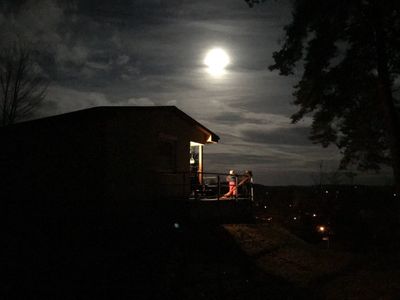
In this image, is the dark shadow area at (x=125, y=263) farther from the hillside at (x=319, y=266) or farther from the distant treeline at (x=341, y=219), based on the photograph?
the distant treeline at (x=341, y=219)

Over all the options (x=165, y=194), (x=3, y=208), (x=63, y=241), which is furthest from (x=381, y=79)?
(x=3, y=208)

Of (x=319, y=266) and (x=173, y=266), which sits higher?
(x=173, y=266)

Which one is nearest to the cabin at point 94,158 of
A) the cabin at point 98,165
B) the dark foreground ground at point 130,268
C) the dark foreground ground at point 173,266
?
the cabin at point 98,165

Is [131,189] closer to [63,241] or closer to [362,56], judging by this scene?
[63,241]

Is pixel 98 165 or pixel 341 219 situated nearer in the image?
pixel 98 165

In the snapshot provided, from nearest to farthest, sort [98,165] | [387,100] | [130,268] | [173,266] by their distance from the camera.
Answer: [130,268] → [173,266] → [98,165] → [387,100]

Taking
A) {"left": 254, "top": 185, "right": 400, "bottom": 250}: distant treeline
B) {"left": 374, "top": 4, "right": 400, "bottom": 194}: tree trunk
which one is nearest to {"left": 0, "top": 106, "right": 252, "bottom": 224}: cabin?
{"left": 374, "top": 4, "right": 400, "bottom": 194}: tree trunk

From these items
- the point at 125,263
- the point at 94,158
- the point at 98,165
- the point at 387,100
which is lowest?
the point at 125,263

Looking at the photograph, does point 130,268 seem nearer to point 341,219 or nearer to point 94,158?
point 94,158

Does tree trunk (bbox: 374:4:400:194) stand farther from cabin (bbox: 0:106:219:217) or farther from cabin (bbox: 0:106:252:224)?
cabin (bbox: 0:106:219:217)

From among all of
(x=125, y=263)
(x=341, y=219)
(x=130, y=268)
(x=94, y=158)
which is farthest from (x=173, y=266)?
(x=341, y=219)

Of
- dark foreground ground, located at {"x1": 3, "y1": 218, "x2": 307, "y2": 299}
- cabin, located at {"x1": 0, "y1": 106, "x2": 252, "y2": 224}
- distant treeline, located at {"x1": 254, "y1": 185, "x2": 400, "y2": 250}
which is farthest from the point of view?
distant treeline, located at {"x1": 254, "y1": 185, "x2": 400, "y2": 250}

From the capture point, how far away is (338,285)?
11742 mm

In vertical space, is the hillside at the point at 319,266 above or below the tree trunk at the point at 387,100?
below
